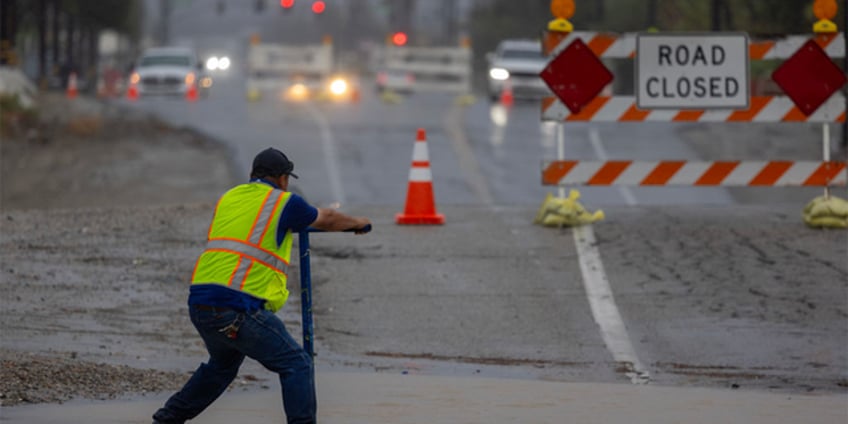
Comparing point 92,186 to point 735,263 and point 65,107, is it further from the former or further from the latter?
point 65,107

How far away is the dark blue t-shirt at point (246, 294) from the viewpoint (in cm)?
735

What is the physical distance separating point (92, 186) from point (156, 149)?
14.4 feet

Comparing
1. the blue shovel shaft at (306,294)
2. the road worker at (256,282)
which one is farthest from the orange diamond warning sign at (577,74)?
the road worker at (256,282)

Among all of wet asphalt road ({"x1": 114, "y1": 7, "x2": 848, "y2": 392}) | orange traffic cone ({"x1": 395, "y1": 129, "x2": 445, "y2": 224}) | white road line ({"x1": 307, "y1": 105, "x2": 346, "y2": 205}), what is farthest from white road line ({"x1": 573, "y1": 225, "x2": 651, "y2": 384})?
white road line ({"x1": 307, "y1": 105, "x2": 346, "y2": 205})

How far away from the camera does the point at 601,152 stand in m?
30.3

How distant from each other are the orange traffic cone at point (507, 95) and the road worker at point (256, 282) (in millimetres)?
36608

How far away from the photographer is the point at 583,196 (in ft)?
79.4

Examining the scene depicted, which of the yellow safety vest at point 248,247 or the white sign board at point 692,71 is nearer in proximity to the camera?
the yellow safety vest at point 248,247

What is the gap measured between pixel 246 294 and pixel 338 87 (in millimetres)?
41204

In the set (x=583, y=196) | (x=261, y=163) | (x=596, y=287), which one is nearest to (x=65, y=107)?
(x=583, y=196)

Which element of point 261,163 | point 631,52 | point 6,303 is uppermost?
point 631,52

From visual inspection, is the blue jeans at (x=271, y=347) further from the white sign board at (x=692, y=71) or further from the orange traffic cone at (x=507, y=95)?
the orange traffic cone at (x=507, y=95)

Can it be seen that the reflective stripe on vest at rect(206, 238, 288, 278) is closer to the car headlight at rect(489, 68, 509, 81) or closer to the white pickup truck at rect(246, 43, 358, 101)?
the car headlight at rect(489, 68, 509, 81)

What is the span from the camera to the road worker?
7.36 meters
